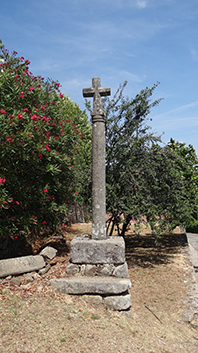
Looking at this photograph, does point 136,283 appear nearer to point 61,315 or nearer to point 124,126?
point 61,315

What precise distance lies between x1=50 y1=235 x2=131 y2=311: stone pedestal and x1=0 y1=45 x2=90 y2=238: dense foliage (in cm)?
148

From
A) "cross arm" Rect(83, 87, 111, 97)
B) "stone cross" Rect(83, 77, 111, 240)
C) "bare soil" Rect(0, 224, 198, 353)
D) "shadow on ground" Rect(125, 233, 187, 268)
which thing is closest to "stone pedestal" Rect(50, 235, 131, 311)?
"bare soil" Rect(0, 224, 198, 353)

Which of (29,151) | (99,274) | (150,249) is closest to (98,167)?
(29,151)

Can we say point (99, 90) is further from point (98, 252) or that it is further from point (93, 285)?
point (93, 285)

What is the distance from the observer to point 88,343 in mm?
3629

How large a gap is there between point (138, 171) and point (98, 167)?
2.47 m

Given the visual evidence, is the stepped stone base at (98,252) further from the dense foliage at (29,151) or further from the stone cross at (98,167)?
the dense foliage at (29,151)

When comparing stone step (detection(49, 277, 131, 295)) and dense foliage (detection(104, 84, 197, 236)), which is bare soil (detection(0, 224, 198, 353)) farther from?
dense foliage (detection(104, 84, 197, 236))

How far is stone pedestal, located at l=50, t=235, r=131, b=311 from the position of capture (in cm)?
469

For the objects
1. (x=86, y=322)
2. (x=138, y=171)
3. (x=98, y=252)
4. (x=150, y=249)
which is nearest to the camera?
(x=86, y=322)

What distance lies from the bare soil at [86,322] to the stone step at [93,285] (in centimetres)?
14

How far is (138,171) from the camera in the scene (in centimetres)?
755

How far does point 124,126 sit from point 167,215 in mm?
3000

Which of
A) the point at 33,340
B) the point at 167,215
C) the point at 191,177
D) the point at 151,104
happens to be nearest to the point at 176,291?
the point at 167,215
